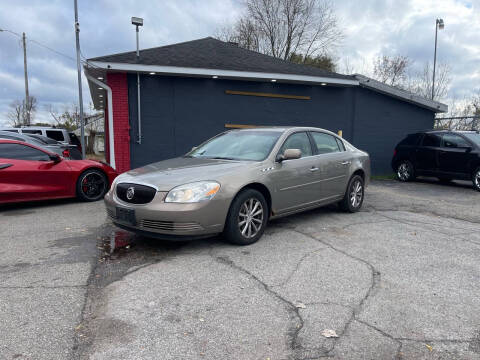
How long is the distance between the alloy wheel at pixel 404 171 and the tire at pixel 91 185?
930 centimetres

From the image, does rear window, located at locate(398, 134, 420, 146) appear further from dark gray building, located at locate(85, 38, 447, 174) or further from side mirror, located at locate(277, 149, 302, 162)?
side mirror, located at locate(277, 149, 302, 162)

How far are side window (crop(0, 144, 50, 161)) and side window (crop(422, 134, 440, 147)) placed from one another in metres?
10.6

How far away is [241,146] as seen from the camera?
5.49 metres

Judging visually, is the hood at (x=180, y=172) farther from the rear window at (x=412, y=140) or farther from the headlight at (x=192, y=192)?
the rear window at (x=412, y=140)

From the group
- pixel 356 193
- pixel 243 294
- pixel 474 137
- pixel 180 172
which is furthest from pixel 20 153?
pixel 474 137

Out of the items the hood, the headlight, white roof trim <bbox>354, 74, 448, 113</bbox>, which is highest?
white roof trim <bbox>354, 74, 448, 113</bbox>

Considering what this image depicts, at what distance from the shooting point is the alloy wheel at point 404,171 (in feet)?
39.8

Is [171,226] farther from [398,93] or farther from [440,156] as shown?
[398,93]

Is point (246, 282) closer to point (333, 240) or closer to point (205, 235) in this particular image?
point (205, 235)

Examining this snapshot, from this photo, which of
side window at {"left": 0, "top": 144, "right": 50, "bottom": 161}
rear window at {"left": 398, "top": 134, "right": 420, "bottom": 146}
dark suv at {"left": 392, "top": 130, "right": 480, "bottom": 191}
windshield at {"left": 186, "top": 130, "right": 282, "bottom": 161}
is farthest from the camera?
rear window at {"left": 398, "top": 134, "right": 420, "bottom": 146}

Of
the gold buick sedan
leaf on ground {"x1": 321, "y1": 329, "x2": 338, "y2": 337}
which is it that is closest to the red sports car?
the gold buick sedan

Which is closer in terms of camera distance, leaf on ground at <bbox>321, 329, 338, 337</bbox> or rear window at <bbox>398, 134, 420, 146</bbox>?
leaf on ground at <bbox>321, 329, 338, 337</bbox>

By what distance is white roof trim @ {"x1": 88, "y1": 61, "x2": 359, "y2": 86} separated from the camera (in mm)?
9445

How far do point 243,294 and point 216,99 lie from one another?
334 inches
